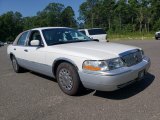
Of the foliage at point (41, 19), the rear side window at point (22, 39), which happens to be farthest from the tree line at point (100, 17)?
the rear side window at point (22, 39)

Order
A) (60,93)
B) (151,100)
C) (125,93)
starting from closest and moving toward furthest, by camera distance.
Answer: (151,100) → (125,93) → (60,93)

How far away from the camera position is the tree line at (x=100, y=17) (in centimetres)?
5819

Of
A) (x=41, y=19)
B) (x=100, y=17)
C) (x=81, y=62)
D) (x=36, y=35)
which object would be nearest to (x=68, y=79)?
(x=81, y=62)

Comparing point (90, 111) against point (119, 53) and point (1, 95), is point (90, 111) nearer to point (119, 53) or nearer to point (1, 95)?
point (119, 53)

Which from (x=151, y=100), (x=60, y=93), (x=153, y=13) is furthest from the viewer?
(x=153, y=13)

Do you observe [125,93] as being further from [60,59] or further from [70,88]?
[60,59]

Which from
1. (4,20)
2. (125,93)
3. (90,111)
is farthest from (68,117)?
(4,20)

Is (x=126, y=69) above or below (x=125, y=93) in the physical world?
above

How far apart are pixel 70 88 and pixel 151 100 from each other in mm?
1687

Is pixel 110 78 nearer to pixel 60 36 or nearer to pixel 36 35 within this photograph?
pixel 60 36

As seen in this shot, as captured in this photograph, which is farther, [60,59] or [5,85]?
[5,85]

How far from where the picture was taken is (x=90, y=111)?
4625mm

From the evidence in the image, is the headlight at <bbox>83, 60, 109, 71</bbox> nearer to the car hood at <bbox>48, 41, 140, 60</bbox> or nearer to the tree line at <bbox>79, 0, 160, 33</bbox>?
the car hood at <bbox>48, 41, 140, 60</bbox>

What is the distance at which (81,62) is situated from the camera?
5121mm
